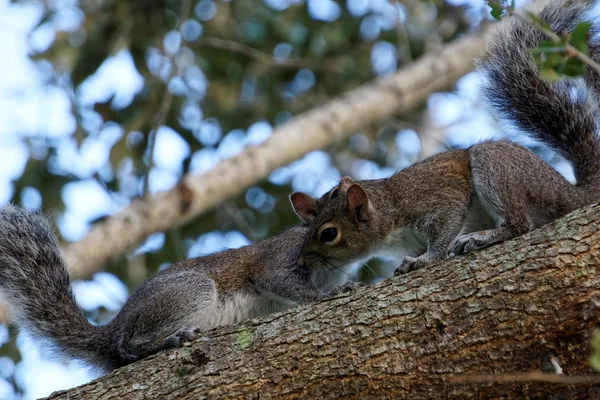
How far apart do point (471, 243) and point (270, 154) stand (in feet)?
7.39

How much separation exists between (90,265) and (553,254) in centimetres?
287

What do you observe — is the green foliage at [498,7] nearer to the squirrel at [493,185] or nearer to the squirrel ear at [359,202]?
the squirrel at [493,185]

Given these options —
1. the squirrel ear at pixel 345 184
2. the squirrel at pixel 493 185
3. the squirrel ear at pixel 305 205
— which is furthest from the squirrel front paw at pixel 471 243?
the squirrel ear at pixel 305 205

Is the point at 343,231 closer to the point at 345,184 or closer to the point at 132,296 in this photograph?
the point at 345,184

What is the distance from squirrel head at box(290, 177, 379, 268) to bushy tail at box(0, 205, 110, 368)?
1.10 m

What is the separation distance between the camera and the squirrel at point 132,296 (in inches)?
147

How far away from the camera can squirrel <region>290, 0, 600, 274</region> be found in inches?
134

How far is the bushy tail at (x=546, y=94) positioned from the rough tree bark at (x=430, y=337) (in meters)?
0.93

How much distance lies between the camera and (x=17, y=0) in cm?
583

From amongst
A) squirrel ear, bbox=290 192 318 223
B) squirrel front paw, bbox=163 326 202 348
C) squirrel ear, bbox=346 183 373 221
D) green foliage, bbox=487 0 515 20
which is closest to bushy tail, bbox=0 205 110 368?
squirrel front paw, bbox=163 326 202 348

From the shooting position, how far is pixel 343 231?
415 cm

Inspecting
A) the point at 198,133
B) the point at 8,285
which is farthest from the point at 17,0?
the point at 8,285

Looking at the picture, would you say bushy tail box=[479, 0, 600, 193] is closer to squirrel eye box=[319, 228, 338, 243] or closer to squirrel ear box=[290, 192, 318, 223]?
squirrel eye box=[319, 228, 338, 243]

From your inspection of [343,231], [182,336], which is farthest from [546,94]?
[182,336]
